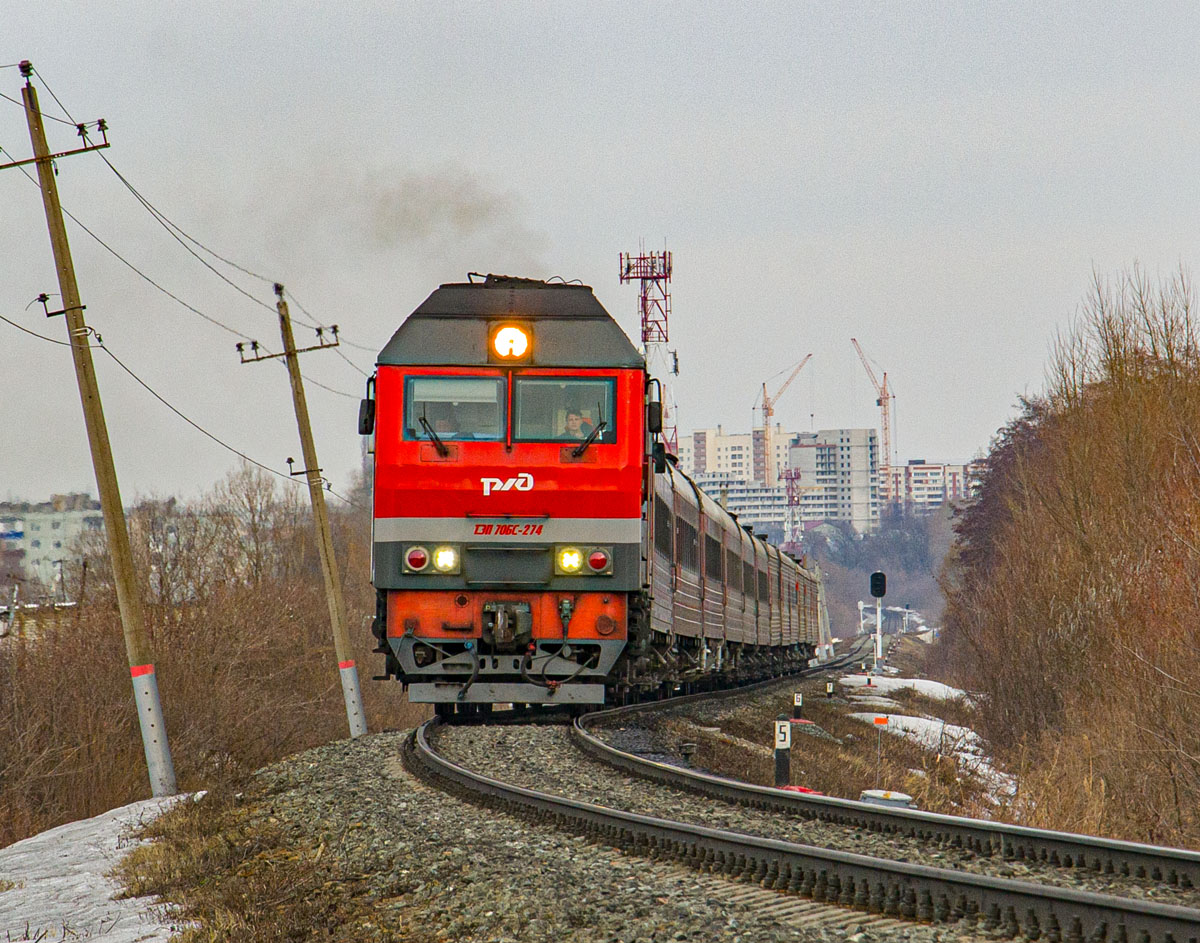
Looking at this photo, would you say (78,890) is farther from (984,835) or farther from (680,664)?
(680,664)

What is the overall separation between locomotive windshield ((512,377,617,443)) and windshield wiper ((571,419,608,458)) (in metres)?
0.01

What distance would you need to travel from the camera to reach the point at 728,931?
5.34 m

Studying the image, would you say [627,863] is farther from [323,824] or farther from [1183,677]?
[1183,677]

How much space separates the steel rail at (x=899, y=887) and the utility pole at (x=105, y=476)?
6.95 metres

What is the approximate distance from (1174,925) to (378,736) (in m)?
12.1

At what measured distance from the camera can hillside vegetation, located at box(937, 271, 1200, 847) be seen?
12.7 metres

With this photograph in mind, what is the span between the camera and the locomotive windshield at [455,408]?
11.9m

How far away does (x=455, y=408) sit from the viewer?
12008 millimetres

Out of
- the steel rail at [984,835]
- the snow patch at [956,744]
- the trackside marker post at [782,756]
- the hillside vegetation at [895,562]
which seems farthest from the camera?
the hillside vegetation at [895,562]

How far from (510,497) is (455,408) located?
101 centimetres

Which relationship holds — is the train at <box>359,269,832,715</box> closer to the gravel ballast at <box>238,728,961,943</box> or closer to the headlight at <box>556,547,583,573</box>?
the headlight at <box>556,547,583,573</box>

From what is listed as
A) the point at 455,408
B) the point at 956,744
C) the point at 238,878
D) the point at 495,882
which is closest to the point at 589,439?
the point at 455,408

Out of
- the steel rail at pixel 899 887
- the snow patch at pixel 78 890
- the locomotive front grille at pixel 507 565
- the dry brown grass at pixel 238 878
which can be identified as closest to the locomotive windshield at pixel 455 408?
the locomotive front grille at pixel 507 565

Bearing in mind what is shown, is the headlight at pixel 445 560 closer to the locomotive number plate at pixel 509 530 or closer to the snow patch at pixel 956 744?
the locomotive number plate at pixel 509 530
